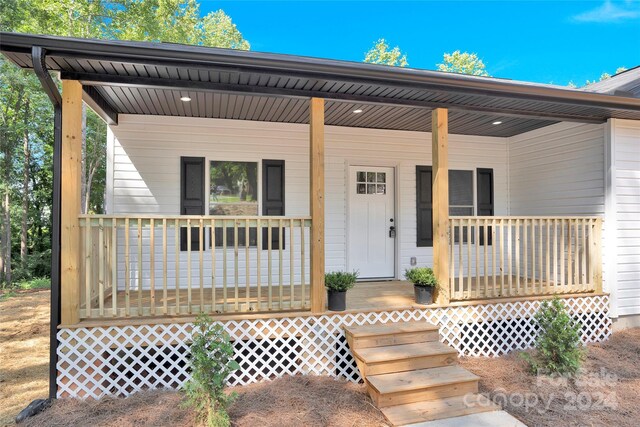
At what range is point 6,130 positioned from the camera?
10016 mm

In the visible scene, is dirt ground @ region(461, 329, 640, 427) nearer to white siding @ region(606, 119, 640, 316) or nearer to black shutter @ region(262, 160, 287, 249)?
white siding @ region(606, 119, 640, 316)

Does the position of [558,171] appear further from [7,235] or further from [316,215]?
[7,235]

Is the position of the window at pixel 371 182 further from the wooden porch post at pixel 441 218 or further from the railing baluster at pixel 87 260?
the railing baluster at pixel 87 260

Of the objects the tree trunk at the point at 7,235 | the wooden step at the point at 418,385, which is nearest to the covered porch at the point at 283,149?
the wooden step at the point at 418,385

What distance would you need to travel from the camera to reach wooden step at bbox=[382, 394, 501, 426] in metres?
2.90

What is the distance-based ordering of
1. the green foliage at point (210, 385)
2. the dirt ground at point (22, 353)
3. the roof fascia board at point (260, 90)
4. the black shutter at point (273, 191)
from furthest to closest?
the black shutter at point (273, 191)
the dirt ground at point (22, 353)
the roof fascia board at point (260, 90)
the green foliage at point (210, 385)

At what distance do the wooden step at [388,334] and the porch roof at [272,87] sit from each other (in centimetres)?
244

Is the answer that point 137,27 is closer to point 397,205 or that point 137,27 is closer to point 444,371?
point 397,205

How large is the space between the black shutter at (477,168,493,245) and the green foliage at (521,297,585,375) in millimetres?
2878

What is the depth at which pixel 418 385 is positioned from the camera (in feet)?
10.2

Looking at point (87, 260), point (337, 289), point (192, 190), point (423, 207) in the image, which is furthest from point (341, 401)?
point (423, 207)

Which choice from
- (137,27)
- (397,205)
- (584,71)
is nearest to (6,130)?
(137,27)

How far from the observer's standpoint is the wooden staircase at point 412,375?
3019 millimetres

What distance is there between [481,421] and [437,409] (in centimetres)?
33
